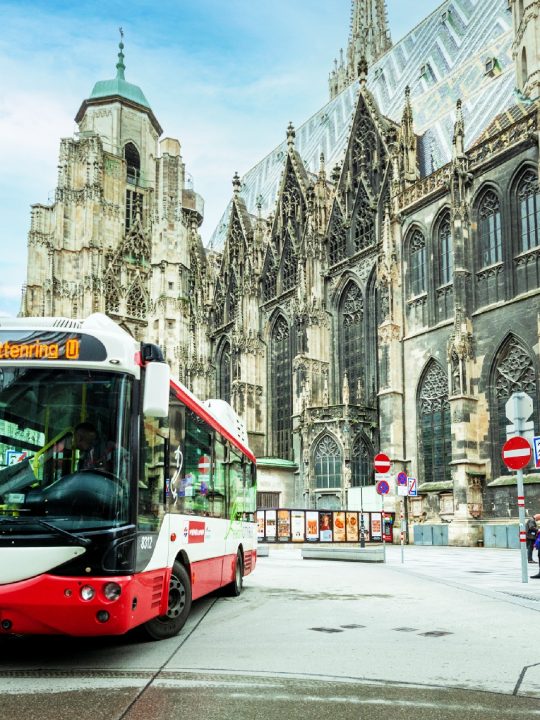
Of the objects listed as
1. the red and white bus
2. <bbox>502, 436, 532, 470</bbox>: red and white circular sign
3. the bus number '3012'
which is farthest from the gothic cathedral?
the red and white bus

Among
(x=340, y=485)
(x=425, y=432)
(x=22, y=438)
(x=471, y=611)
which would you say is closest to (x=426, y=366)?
(x=425, y=432)

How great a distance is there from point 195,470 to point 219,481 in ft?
5.07

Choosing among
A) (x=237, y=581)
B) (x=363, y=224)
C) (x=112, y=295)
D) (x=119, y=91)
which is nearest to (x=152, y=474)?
(x=237, y=581)

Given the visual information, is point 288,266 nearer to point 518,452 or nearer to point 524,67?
point 524,67

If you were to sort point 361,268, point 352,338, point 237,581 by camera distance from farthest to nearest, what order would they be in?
point 352,338 → point 361,268 → point 237,581

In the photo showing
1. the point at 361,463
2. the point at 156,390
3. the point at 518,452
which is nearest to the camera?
the point at 156,390

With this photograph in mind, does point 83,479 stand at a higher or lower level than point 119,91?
lower

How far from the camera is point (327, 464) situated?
35.0 metres

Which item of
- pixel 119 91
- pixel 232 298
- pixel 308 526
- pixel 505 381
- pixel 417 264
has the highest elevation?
pixel 119 91

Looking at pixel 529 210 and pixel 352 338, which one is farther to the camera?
pixel 352 338

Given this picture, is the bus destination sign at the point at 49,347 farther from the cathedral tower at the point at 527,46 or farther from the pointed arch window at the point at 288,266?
the pointed arch window at the point at 288,266

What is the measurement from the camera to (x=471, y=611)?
980 cm

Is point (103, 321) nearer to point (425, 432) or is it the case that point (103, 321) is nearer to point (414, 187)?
point (425, 432)

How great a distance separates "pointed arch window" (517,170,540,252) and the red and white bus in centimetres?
2360
